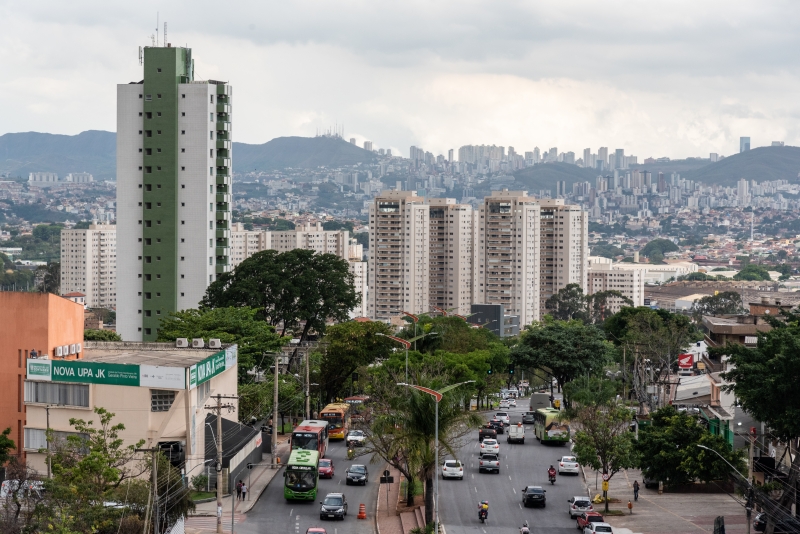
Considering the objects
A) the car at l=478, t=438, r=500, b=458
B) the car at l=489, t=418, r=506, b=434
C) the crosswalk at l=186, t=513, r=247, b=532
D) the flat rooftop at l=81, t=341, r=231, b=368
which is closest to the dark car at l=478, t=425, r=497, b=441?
the car at l=478, t=438, r=500, b=458

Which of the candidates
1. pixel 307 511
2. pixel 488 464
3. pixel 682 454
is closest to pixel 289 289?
pixel 488 464

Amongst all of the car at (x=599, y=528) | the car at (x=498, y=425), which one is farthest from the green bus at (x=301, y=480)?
the car at (x=498, y=425)

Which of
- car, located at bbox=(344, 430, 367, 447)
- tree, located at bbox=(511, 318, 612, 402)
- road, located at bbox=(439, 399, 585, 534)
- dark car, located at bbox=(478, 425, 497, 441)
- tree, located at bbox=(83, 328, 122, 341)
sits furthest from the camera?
tree, located at bbox=(83, 328, 122, 341)

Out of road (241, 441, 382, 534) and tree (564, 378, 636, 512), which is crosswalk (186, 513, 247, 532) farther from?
tree (564, 378, 636, 512)

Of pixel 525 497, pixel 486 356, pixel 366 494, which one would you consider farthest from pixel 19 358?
pixel 486 356

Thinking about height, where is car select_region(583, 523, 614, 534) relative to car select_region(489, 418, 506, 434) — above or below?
above

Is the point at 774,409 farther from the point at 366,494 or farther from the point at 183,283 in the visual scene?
the point at 183,283
